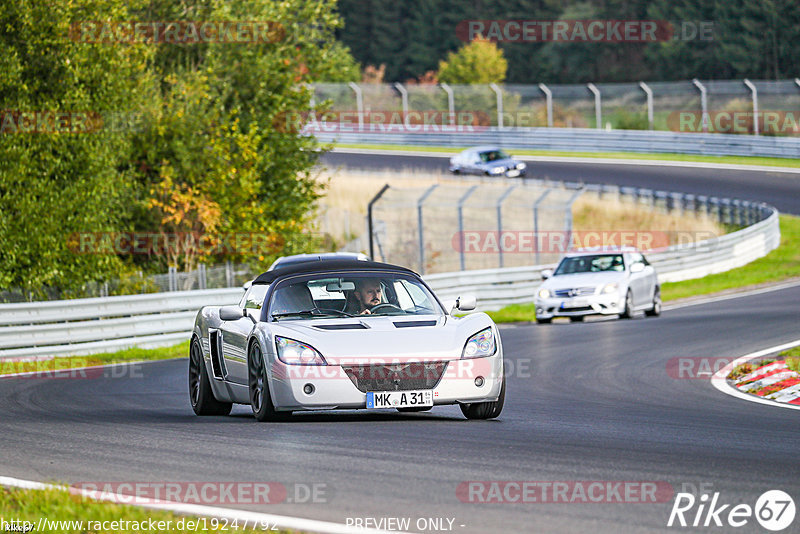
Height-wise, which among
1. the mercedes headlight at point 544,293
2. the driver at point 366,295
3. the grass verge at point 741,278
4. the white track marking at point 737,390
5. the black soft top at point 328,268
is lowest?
the grass verge at point 741,278

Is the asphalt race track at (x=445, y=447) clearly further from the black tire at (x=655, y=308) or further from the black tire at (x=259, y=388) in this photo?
the black tire at (x=655, y=308)

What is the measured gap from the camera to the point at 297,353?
9.91 meters

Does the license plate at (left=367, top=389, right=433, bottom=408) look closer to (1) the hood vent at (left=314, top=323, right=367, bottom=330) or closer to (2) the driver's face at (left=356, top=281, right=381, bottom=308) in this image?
(1) the hood vent at (left=314, top=323, right=367, bottom=330)

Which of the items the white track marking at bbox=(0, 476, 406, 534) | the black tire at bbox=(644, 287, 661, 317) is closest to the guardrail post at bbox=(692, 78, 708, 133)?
the black tire at bbox=(644, 287, 661, 317)

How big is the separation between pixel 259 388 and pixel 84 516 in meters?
3.90

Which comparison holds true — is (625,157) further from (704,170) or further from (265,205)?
(265,205)

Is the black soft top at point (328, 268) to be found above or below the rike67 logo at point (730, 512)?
above

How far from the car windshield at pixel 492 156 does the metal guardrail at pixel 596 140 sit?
6.18 metres

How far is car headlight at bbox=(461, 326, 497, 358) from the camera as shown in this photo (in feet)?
33.4

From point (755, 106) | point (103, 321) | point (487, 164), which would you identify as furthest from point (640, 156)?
point (103, 321)

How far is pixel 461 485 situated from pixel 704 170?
1876 inches

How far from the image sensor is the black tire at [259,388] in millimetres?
10141

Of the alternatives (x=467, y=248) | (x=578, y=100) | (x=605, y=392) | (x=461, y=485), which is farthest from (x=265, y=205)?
(x=578, y=100)

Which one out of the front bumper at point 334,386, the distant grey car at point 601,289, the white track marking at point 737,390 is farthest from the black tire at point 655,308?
the front bumper at point 334,386
